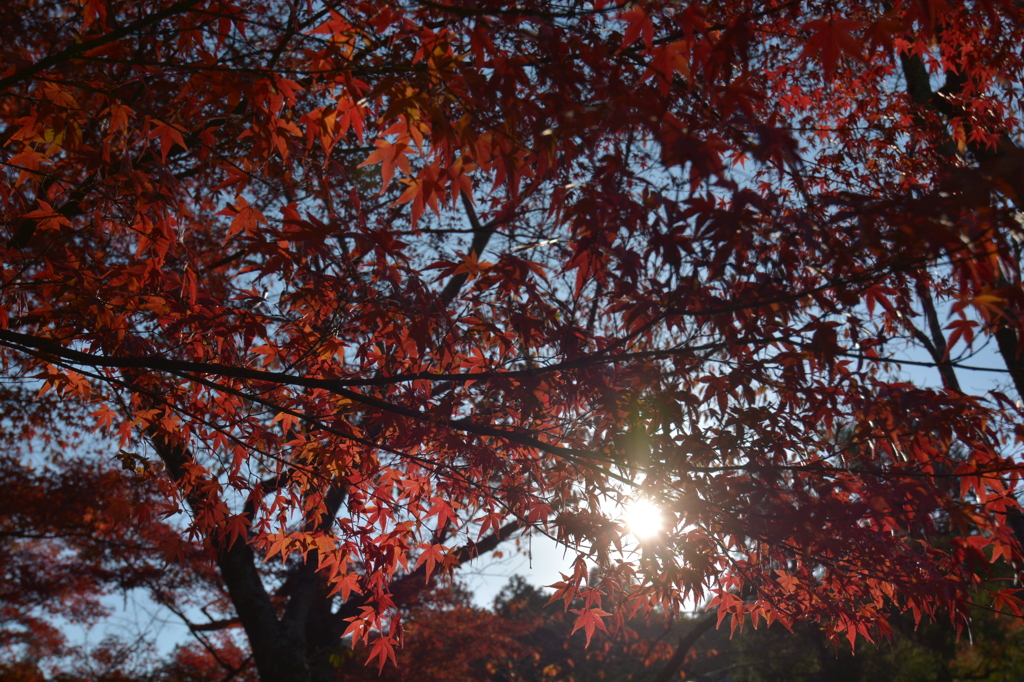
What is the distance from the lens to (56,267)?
287cm

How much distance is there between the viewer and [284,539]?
3246mm

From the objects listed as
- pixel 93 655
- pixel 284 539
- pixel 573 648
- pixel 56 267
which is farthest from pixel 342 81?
pixel 573 648

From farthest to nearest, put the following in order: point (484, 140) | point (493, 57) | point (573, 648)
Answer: point (573, 648), point (493, 57), point (484, 140)

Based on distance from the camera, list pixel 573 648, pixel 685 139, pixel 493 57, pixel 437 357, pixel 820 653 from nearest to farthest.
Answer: pixel 685 139 → pixel 493 57 → pixel 437 357 → pixel 820 653 → pixel 573 648

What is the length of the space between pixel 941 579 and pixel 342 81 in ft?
10.8

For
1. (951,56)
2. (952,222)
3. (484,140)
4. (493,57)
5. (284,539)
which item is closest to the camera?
(952,222)

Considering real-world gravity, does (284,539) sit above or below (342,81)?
below

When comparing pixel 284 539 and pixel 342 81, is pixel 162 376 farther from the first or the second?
pixel 342 81

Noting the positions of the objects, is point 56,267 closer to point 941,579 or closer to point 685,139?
point 685,139

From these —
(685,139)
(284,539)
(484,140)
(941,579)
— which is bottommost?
(941,579)

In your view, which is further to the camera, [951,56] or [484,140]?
[951,56]

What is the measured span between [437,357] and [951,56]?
5.09 m

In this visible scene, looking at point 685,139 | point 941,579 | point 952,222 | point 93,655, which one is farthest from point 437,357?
point 93,655

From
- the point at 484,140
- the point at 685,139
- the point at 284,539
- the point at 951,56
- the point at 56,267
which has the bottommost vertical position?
the point at 284,539
